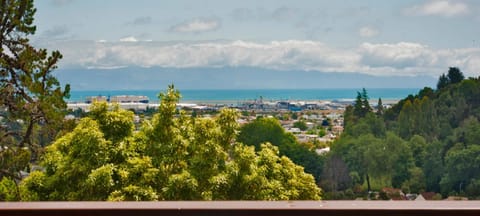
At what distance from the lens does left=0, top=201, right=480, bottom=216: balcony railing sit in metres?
0.96

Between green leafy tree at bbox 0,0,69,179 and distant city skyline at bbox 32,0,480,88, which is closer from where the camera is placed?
distant city skyline at bbox 32,0,480,88

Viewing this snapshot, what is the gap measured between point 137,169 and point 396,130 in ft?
7.01

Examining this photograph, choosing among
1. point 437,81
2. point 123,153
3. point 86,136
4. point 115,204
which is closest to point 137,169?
point 123,153

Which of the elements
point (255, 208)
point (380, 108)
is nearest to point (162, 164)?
point (380, 108)

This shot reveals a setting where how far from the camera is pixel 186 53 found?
163 inches

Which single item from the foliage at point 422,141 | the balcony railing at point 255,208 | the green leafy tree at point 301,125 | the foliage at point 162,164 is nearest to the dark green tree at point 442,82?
the foliage at point 422,141

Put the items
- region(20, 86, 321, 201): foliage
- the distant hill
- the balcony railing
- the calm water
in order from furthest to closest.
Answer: region(20, 86, 321, 201): foliage < the distant hill < the calm water < the balcony railing

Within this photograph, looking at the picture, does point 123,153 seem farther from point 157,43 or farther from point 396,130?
point 396,130

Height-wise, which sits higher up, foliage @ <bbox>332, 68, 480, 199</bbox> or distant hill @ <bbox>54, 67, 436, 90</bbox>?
distant hill @ <bbox>54, 67, 436, 90</bbox>

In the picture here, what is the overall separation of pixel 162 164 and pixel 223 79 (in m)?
1.26

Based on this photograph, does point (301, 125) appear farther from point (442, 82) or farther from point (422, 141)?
point (442, 82)

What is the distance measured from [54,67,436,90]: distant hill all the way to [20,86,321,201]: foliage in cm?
29

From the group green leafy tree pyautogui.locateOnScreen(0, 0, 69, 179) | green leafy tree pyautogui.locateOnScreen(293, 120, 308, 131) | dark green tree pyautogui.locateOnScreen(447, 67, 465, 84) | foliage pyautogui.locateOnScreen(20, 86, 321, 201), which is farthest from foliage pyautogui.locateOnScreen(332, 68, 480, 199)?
green leafy tree pyautogui.locateOnScreen(0, 0, 69, 179)

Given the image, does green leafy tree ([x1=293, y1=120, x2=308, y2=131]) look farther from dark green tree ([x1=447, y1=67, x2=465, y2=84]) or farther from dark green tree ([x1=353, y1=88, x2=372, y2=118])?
dark green tree ([x1=447, y1=67, x2=465, y2=84])
